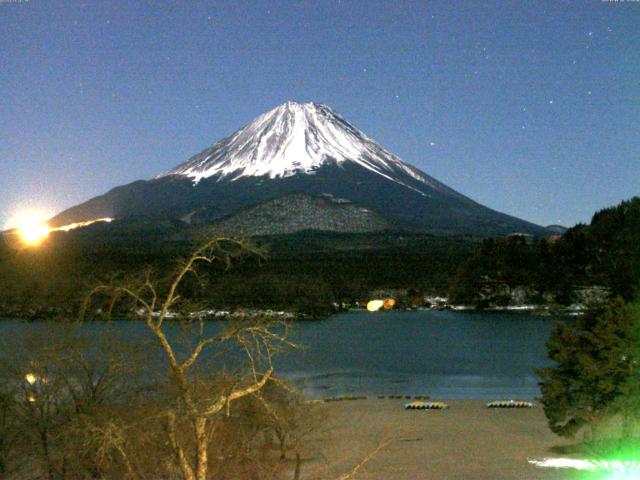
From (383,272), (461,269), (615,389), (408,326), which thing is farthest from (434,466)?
(383,272)

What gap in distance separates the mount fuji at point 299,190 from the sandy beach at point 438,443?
89.7m

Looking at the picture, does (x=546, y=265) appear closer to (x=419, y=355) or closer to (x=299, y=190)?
(x=419, y=355)

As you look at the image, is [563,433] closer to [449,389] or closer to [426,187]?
[449,389]

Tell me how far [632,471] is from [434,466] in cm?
501

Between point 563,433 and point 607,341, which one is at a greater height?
point 607,341

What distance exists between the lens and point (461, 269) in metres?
87.4

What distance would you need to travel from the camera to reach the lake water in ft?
118

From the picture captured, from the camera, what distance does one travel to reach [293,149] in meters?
159

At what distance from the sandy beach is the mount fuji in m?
89.7

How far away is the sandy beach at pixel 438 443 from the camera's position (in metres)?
15.9

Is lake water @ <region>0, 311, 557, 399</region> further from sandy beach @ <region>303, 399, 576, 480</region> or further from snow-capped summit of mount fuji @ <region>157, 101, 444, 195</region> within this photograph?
snow-capped summit of mount fuji @ <region>157, 101, 444, 195</region>

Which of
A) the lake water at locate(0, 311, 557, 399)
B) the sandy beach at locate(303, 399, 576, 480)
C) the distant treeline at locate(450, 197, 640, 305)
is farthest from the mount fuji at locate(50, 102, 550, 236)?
the sandy beach at locate(303, 399, 576, 480)

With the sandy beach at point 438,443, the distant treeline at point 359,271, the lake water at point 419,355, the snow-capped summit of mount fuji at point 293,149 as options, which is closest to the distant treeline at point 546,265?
the distant treeline at point 359,271

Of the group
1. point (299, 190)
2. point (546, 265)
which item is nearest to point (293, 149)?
point (299, 190)
